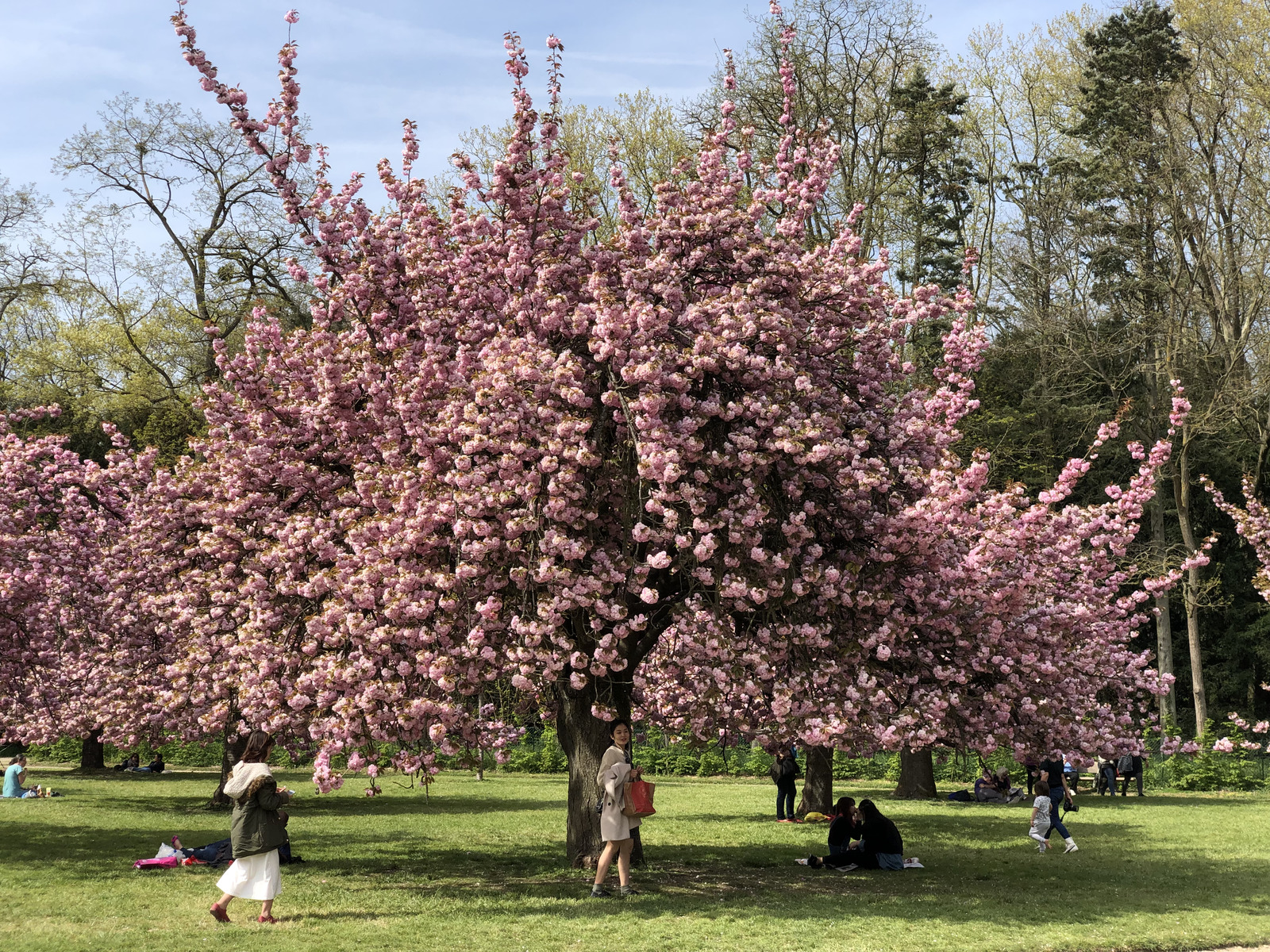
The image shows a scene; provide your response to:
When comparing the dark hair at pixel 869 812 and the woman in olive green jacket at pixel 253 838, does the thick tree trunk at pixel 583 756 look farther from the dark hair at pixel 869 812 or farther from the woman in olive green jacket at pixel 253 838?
the woman in olive green jacket at pixel 253 838

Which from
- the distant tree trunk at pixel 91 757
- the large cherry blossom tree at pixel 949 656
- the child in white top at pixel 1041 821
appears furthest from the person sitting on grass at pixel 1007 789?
the distant tree trunk at pixel 91 757

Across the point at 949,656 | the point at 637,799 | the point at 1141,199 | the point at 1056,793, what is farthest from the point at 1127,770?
the point at 637,799

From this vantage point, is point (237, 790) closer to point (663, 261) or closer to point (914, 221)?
point (663, 261)

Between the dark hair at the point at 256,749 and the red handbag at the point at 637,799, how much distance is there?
3775 millimetres

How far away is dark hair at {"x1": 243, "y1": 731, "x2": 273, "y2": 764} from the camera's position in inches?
437

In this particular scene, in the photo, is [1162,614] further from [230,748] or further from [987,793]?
[230,748]

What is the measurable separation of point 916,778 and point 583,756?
15.7 meters

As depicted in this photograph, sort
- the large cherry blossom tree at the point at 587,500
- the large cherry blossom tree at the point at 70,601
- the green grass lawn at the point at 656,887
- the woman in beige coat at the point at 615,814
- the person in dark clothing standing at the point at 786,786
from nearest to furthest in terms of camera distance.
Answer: the green grass lawn at the point at 656,887 → the large cherry blossom tree at the point at 587,500 → the woman in beige coat at the point at 615,814 → the large cherry blossom tree at the point at 70,601 → the person in dark clothing standing at the point at 786,786

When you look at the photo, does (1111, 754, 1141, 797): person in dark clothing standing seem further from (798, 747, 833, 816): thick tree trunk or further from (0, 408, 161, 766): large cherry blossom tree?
(0, 408, 161, 766): large cherry blossom tree

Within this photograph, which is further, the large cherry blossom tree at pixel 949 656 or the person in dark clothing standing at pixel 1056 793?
the person in dark clothing standing at pixel 1056 793

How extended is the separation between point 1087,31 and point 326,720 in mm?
34814

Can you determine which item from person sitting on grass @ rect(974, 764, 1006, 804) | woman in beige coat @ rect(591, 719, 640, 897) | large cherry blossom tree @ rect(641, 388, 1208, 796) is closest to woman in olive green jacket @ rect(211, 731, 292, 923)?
woman in beige coat @ rect(591, 719, 640, 897)

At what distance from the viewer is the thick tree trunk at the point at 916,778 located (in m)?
27.1

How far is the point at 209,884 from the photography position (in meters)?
13.3
